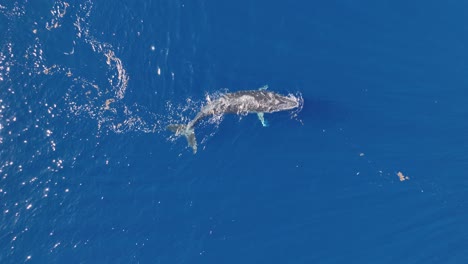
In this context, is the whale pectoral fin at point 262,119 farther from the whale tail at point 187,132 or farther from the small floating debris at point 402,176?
the small floating debris at point 402,176

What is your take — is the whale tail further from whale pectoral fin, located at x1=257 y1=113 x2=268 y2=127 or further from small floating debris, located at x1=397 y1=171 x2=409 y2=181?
small floating debris, located at x1=397 y1=171 x2=409 y2=181

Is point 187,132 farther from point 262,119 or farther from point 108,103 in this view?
point 108,103

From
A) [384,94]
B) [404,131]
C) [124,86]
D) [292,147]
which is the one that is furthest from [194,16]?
[404,131]

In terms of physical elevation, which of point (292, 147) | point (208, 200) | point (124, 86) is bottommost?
point (208, 200)

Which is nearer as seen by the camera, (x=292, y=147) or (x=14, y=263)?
(x=14, y=263)

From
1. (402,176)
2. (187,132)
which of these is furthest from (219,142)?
(402,176)

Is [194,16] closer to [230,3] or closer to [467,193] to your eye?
[230,3]

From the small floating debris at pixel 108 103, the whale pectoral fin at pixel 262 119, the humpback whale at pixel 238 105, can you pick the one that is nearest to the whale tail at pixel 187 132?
the humpback whale at pixel 238 105

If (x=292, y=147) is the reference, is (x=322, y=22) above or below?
above
